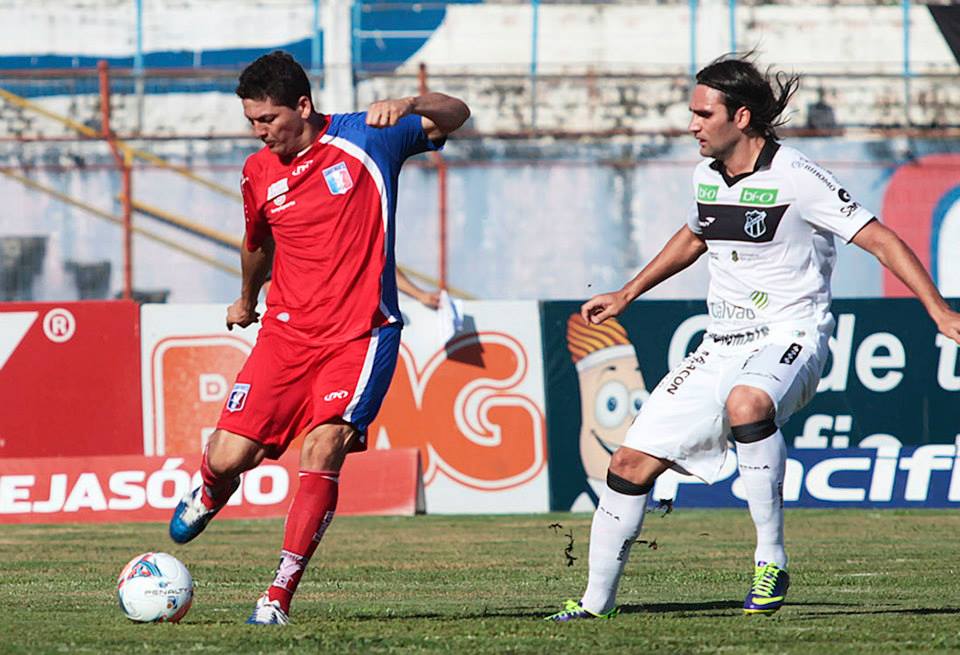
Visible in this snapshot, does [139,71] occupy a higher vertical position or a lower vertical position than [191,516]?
higher

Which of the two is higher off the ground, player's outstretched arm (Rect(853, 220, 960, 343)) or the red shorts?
player's outstretched arm (Rect(853, 220, 960, 343))

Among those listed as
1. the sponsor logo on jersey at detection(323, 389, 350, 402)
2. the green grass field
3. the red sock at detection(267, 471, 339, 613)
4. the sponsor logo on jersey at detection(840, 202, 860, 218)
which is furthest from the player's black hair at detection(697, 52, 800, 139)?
the red sock at detection(267, 471, 339, 613)

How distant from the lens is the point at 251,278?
25.3 feet

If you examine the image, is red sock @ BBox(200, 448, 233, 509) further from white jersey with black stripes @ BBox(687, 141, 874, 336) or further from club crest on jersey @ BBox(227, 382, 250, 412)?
white jersey with black stripes @ BBox(687, 141, 874, 336)

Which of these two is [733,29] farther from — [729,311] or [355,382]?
[355,382]

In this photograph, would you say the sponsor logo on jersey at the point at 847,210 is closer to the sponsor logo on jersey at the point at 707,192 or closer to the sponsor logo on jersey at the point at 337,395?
the sponsor logo on jersey at the point at 707,192

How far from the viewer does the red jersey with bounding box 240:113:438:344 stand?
7.15m

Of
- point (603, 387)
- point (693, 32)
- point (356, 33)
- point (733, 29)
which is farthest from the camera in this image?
point (693, 32)

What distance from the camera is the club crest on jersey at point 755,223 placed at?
7.04 meters

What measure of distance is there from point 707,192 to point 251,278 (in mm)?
2041

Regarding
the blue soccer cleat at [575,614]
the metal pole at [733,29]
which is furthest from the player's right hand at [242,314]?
the metal pole at [733,29]

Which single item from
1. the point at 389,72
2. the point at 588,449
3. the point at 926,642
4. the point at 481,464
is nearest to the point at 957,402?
the point at 588,449

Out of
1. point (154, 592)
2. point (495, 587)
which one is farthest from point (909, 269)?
point (154, 592)

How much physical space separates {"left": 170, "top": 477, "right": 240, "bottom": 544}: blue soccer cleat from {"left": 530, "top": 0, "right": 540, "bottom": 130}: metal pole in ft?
59.6
